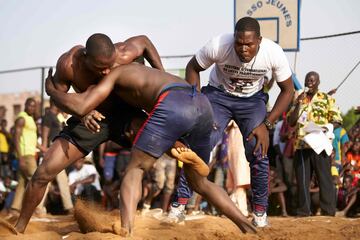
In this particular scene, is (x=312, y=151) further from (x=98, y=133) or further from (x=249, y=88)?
(x=98, y=133)

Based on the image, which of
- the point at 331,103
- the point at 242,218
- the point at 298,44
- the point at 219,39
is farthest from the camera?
the point at 298,44

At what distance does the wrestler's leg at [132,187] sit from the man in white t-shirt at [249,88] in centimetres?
159

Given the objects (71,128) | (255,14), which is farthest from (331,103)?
(71,128)

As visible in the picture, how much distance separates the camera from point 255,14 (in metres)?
11.0

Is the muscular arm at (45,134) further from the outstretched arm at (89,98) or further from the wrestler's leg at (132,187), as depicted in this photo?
the wrestler's leg at (132,187)

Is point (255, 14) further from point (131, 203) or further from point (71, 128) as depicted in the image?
point (131, 203)

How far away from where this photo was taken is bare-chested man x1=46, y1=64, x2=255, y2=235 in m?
5.75

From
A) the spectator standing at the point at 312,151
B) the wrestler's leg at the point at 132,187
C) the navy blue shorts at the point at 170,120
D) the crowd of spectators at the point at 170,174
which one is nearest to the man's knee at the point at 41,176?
the wrestler's leg at the point at 132,187

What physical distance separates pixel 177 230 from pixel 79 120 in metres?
1.61

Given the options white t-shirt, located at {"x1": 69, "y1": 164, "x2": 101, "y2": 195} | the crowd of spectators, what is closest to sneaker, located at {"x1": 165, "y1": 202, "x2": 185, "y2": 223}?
the crowd of spectators

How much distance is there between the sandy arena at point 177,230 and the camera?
6.37m

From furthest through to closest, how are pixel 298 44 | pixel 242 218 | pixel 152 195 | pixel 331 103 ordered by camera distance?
Result: pixel 152 195
pixel 298 44
pixel 331 103
pixel 242 218

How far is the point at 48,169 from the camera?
6531mm

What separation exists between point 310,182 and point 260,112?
3228mm
